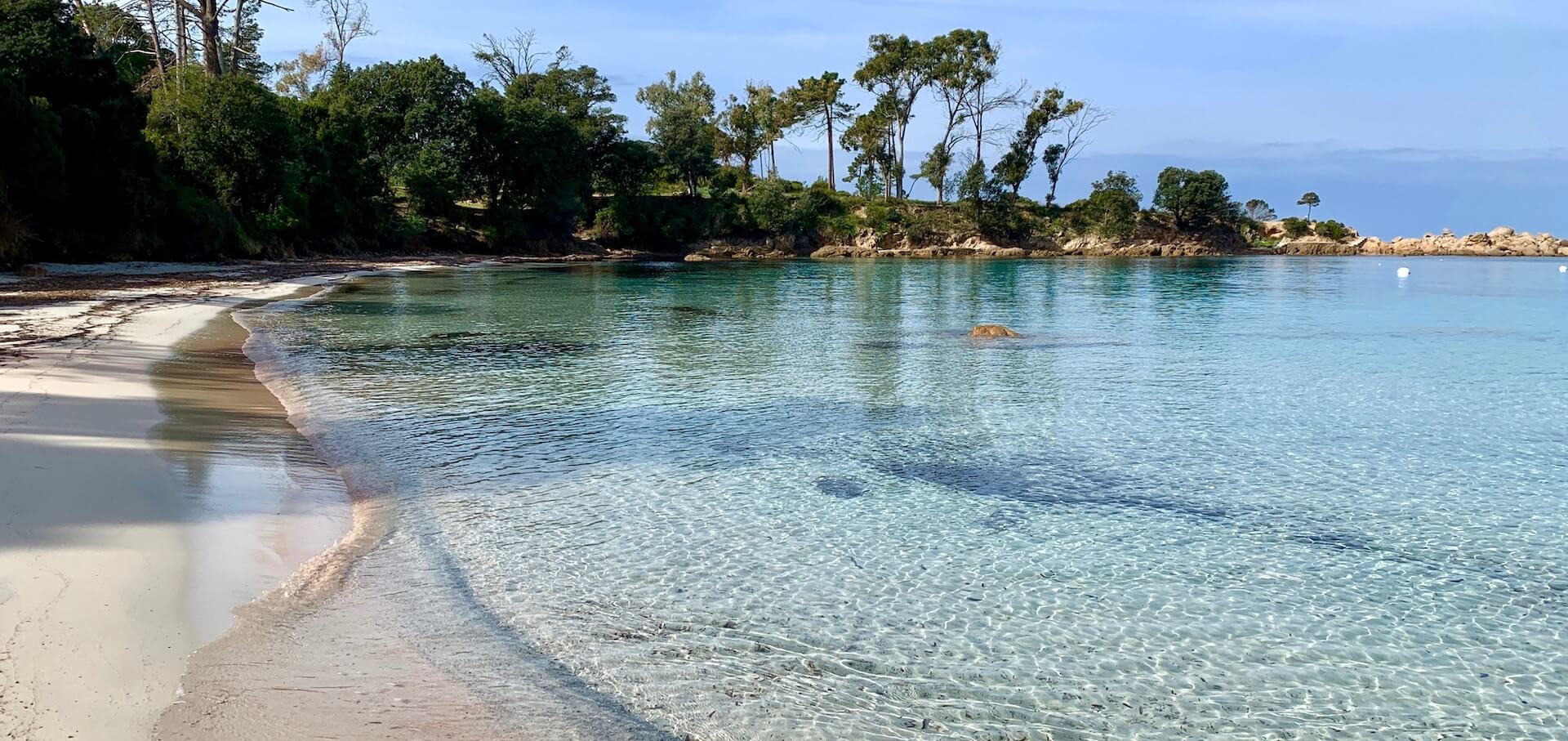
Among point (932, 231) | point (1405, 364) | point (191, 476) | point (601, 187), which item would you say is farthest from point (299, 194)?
point (932, 231)

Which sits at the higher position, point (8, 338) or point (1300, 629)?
point (8, 338)

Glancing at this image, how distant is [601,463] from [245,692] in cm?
532

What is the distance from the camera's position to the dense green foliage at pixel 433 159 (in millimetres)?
30734

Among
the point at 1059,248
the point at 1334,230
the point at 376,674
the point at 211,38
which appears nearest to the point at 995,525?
the point at 376,674

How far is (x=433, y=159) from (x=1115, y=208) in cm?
6362

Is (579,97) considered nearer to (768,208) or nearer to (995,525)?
(768,208)

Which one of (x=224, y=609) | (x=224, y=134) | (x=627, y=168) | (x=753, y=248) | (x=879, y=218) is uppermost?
(x=627, y=168)

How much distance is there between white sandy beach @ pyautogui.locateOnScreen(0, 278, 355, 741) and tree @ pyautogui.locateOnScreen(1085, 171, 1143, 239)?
296 feet

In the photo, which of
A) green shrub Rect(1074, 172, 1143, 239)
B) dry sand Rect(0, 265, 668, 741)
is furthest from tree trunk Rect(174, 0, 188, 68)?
green shrub Rect(1074, 172, 1143, 239)

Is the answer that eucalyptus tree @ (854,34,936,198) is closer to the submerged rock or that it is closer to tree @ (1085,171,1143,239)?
tree @ (1085,171,1143,239)

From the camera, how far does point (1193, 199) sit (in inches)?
3583

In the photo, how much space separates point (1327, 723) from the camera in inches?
183

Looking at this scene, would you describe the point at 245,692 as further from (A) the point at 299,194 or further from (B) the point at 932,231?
(B) the point at 932,231

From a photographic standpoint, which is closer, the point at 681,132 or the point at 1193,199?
the point at 681,132
